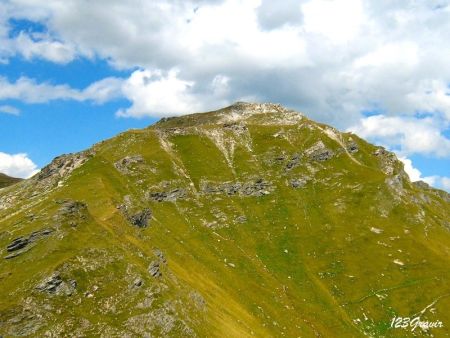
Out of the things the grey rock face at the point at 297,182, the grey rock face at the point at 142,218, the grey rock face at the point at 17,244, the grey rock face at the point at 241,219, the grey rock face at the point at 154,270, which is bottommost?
the grey rock face at the point at 17,244

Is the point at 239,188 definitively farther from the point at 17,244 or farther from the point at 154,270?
the point at 17,244

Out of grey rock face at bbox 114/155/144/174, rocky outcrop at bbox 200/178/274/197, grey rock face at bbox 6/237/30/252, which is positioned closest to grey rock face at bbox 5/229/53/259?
grey rock face at bbox 6/237/30/252

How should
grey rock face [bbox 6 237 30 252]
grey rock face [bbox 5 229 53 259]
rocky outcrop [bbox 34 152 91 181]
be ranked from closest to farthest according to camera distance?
grey rock face [bbox 5 229 53 259] → grey rock face [bbox 6 237 30 252] → rocky outcrop [bbox 34 152 91 181]

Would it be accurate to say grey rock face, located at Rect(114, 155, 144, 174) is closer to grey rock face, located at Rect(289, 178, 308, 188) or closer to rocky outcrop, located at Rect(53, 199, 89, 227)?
grey rock face, located at Rect(289, 178, 308, 188)

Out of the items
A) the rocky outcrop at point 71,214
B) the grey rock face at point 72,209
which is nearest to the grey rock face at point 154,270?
the rocky outcrop at point 71,214

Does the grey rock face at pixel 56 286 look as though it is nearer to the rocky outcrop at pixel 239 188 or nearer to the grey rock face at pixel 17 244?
the grey rock face at pixel 17 244

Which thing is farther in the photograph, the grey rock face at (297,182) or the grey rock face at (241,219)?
the grey rock face at (297,182)

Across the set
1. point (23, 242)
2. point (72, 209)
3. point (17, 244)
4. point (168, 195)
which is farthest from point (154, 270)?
point (168, 195)

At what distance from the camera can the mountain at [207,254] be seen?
250 feet

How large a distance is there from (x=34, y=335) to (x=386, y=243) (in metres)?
129

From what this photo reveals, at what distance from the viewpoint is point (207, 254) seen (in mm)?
143750

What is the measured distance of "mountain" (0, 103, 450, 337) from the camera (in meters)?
76.2

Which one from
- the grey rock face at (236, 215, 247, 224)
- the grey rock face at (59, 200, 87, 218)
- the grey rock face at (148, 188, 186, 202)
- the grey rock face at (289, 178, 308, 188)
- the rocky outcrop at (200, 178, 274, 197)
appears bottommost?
the grey rock face at (59, 200, 87, 218)

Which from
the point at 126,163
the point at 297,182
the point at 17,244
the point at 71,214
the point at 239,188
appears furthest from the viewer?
the point at 297,182
